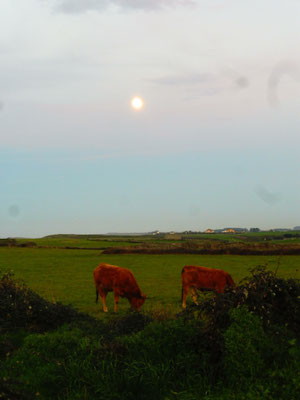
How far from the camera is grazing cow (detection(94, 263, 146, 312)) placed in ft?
52.5

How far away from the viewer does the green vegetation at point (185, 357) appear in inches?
275

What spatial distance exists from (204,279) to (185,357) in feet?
32.6

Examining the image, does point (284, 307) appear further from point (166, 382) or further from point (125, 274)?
point (125, 274)

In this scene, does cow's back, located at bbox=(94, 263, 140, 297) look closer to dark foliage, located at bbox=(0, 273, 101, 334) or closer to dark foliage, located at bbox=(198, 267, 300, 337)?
dark foliage, located at bbox=(0, 273, 101, 334)

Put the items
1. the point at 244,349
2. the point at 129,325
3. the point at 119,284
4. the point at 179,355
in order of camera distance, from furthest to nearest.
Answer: the point at 119,284 → the point at 129,325 → the point at 179,355 → the point at 244,349

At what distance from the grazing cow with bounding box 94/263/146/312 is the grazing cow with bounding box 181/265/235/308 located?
248cm

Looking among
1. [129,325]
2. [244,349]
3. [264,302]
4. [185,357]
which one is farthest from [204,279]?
[244,349]

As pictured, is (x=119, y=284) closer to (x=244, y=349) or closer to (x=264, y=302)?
(x=264, y=302)

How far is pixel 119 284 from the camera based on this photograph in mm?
16266

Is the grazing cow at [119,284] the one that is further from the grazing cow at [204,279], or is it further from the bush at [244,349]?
the bush at [244,349]

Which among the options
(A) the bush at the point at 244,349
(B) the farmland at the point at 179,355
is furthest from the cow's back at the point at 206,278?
(A) the bush at the point at 244,349

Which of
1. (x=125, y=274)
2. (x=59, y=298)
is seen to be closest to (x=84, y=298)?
(x=59, y=298)

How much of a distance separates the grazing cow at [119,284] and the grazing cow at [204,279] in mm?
2478

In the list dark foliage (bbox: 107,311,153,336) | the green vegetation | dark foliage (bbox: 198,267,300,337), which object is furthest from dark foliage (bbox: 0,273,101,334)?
dark foliage (bbox: 198,267,300,337)
